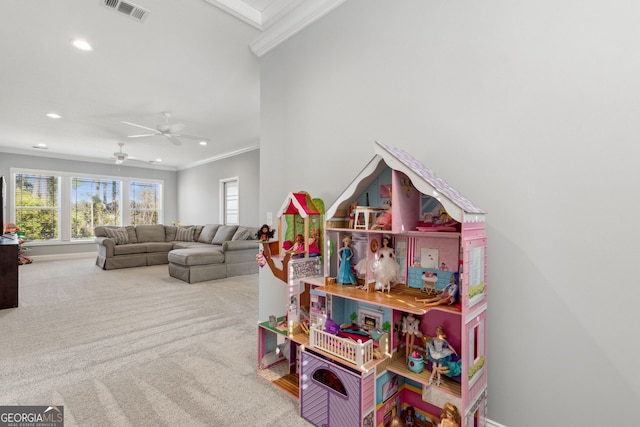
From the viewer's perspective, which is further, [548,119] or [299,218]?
[299,218]

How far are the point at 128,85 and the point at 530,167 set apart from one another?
160 inches

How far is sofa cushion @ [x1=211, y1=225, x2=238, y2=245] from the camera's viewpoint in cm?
648

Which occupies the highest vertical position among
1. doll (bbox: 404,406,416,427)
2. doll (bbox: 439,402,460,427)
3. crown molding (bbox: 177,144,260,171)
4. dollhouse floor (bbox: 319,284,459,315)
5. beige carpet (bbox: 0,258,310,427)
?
crown molding (bbox: 177,144,260,171)

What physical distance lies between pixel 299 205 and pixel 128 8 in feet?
6.48

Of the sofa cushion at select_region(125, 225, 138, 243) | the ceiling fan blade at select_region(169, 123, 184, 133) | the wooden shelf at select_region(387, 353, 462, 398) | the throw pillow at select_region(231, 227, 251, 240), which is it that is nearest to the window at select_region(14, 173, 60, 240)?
the sofa cushion at select_region(125, 225, 138, 243)

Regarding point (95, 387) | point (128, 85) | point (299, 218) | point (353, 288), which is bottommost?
point (95, 387)

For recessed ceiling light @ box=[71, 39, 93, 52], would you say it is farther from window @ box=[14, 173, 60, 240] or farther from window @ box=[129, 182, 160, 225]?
window @ box=[129, 182, 160, 225]

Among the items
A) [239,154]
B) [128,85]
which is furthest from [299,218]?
[239,154]

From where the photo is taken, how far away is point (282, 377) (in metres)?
2.07

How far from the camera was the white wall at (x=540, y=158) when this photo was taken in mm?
1171

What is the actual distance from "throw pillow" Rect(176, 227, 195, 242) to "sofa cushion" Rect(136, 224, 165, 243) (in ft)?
1.23

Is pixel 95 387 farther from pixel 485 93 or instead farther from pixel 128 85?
pixel 128 85

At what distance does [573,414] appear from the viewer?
1.26 m

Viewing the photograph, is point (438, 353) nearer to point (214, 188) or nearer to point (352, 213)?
point (352, 213)
